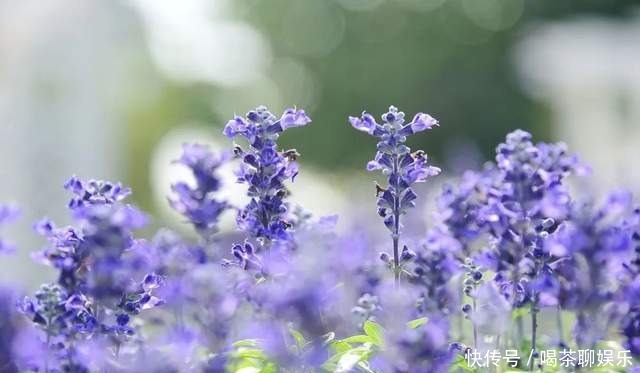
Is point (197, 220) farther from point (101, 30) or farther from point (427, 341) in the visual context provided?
point (101, 30)

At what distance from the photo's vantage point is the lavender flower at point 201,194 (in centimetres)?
281

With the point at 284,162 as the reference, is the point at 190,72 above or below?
above

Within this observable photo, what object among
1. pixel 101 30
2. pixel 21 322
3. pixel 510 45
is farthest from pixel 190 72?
pixel 21 322

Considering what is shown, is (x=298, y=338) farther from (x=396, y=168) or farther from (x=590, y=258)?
(x=590, y=258)

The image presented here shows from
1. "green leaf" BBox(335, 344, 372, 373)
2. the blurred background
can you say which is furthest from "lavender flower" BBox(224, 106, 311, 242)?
the blurred background

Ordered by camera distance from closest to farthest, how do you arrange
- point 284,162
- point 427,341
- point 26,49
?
point 427,341, point 284,162, point 26,49

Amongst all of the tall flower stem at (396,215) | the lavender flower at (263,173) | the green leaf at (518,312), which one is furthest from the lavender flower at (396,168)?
the green leaf at (518,312)

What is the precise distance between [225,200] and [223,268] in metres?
0.27

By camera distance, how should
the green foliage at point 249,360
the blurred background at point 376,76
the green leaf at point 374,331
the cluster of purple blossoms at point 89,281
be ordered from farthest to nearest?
the blurred background at point 376,76 < the green leaf at point 374,331 < the green foliage at point 249,360 < the cluster of purple blossoms at point 89,281

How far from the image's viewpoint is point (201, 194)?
283 cm

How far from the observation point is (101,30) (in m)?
15.6

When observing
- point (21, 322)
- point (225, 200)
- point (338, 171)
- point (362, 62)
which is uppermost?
point (362, 62)

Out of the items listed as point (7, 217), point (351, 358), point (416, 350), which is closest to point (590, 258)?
point (416, 350)

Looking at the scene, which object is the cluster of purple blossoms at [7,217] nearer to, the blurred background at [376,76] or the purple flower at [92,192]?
the purple flower at [92,192]
